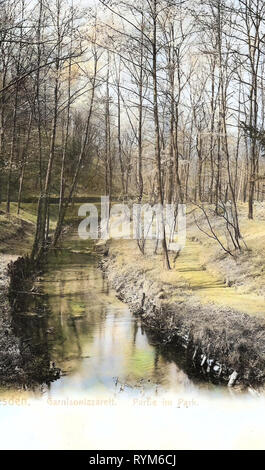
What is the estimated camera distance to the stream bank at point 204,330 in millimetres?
6285

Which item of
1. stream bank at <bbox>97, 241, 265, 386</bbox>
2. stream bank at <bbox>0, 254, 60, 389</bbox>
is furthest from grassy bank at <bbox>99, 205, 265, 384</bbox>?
stream bank at <bbox>0, 254, 60, 389</bbox>

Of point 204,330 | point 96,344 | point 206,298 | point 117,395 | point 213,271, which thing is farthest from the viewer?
point 213,271

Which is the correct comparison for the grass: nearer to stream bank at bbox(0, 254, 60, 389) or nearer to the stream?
the stream

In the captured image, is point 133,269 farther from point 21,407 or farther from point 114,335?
point 21,407

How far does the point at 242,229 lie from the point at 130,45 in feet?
24.8

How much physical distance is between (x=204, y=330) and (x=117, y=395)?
206 centimetres

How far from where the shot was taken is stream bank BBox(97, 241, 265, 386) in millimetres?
6285

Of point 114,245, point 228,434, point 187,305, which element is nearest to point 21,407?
point 228,434

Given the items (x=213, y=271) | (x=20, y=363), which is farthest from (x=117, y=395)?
(x=213, y=271)

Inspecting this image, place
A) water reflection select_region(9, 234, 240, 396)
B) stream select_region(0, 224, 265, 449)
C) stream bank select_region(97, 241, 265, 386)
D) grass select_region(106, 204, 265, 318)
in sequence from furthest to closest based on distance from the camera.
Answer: grass select_region(106, 204, 265, 318) → stream bank select_region(97, 241, 265, 386) → water reflection select_region(9, 234, 240, 396) → stream select_region(0, 224, 265, 449)

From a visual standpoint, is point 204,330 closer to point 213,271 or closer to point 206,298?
point 206,298

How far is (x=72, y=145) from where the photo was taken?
3528 centimetres

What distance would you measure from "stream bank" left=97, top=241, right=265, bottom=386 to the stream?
0.27m

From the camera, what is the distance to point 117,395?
5855 mm
